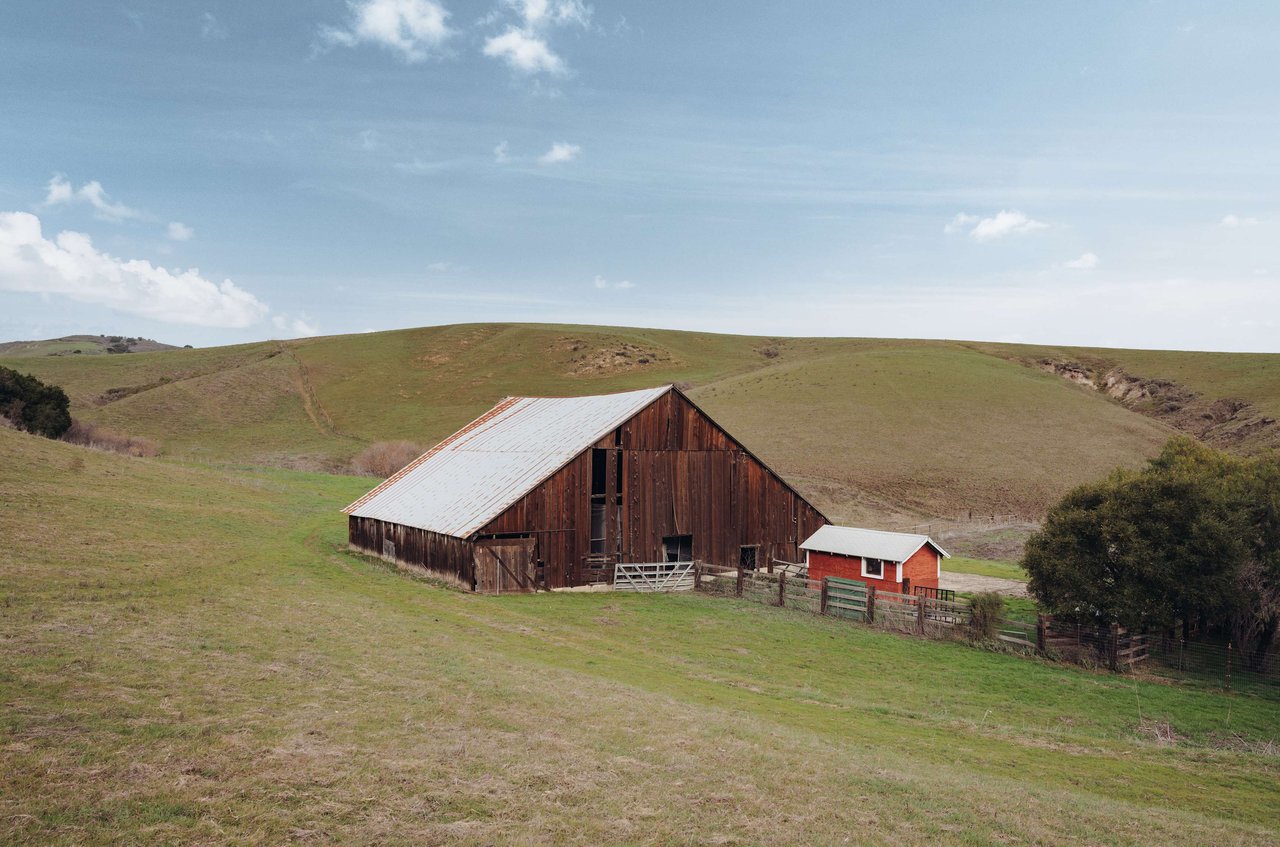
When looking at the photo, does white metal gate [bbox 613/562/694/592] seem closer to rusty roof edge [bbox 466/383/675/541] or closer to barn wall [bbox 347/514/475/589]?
rusty roof edge [bbox 466/383/675/541]

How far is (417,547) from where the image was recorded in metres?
33.4

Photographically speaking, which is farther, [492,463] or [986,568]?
[986,568]

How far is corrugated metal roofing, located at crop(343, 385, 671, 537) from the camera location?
3216 cm

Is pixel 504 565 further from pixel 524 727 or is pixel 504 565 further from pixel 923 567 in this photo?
pixel 524 727

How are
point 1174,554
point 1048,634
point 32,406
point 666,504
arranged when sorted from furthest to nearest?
point 32,406, point 666,504, point 1048,634, point 1174,554

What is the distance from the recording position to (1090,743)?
15.5 meters

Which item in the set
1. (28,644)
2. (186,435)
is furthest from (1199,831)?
(186,435)

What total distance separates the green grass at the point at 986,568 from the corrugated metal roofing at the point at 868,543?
23.2 ft

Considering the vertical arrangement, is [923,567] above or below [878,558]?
below

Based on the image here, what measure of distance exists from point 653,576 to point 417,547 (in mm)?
10279

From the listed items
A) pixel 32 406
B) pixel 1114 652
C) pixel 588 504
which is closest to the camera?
pixel 1114 652

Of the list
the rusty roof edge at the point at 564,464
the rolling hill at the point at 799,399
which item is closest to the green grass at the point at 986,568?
the rolling hill at the point at 799,399

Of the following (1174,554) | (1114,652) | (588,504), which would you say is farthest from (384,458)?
(1174,554)

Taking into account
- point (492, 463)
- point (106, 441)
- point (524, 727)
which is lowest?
point (524, 727)
